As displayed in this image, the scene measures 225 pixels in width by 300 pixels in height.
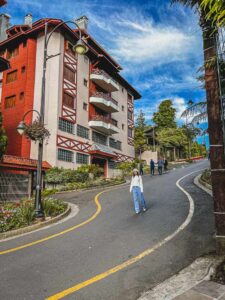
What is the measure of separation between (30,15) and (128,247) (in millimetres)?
31721

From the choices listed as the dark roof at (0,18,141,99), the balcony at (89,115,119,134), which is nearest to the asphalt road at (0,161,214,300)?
the dark roof at (0,18,141,99)

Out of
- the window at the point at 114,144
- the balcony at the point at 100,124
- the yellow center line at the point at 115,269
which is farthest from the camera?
the window at the point at 114,144

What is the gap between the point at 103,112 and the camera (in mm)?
36031

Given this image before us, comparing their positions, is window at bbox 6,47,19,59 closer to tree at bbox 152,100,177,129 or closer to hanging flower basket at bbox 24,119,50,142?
hanging flower basket at bbox 24,119,50,142

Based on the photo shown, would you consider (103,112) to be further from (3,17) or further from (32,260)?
(32,260)

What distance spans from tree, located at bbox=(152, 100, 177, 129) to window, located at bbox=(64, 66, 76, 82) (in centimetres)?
3263

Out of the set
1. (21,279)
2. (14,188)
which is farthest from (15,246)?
(14,188)

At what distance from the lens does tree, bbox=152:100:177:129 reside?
59125 mm

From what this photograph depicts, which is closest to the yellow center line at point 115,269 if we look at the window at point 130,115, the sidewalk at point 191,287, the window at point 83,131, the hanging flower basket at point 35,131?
the sidewalk at point 191,287

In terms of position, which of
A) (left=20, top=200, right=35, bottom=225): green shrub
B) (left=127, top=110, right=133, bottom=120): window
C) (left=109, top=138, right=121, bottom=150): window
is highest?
(left=127, top=110, right=133, bottom=120): window

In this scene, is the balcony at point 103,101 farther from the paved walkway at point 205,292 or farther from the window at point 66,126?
the paved walkway at point 205,292

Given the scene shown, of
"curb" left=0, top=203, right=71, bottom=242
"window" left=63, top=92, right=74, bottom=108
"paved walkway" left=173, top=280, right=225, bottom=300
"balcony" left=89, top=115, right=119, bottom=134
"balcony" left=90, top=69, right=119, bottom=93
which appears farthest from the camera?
"balcony" left=90, top=69, right=119, bottom=93

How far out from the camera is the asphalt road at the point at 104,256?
4078mm

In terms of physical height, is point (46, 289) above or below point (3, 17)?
below
